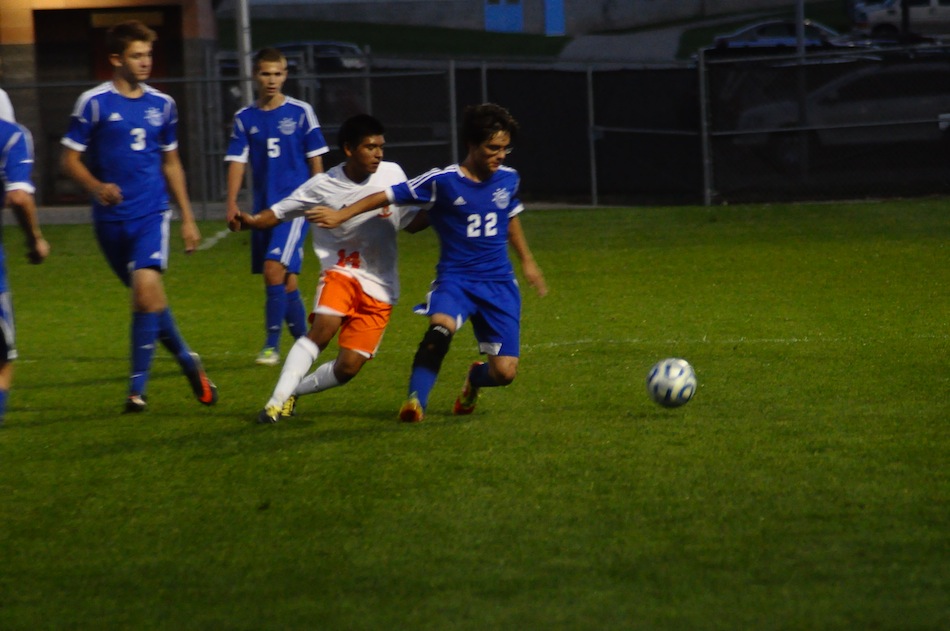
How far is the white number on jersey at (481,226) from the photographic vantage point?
6.84 m

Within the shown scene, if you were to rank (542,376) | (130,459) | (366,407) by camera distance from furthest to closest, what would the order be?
1. (542,376)
2. (366,407)
3. (130,459)

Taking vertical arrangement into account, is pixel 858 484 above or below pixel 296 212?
below

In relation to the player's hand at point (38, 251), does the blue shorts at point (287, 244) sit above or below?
below

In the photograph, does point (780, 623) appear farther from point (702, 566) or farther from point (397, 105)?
point (397, 105)

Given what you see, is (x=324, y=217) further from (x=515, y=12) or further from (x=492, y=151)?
(x=515, y=12)

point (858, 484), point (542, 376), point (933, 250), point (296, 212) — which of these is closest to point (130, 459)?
point (296, 212)

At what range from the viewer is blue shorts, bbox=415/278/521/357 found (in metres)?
6.84

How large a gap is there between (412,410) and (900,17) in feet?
129

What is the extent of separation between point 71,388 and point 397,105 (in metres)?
A: 12.6

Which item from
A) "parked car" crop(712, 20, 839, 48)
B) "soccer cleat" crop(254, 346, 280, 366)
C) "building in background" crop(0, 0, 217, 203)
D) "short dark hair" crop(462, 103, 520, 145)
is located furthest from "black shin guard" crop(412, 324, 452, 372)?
"parked car" crop(712, 20, 839, 48)

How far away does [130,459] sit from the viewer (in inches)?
257

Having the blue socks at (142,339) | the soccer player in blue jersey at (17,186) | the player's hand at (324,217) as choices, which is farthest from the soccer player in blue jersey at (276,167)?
the soccer player in blue jersey at (17,186)

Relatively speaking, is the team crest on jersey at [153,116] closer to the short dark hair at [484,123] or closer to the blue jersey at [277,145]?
the blue jersey at [277,145]

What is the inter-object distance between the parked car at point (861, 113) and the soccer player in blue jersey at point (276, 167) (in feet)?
34.5
